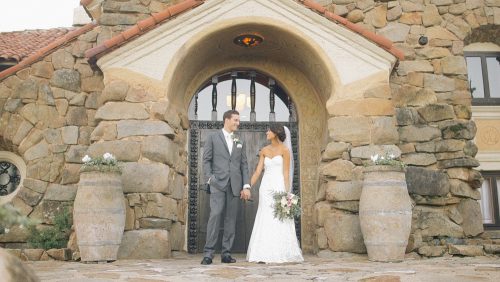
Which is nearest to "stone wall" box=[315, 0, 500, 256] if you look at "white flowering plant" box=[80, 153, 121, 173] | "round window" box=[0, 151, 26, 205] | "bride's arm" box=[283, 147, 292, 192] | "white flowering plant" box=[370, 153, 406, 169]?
"white flowering plant" box=[370, 153, 406, 169]

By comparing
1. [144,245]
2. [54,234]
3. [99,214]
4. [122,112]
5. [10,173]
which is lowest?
[144,245]

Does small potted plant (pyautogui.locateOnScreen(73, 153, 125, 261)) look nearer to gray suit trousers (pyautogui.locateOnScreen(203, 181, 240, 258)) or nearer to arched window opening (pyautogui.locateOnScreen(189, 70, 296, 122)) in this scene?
gray suit trousers (pyautogui.locateOnScreen(203, 181, 240, 258))

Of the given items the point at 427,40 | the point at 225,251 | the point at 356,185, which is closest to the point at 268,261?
the point at 225,251

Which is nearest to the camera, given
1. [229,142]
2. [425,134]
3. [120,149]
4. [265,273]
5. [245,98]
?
[265,273]

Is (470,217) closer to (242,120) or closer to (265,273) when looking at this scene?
(242,120)

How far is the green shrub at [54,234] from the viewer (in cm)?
690

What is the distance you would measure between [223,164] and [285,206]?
101 cm

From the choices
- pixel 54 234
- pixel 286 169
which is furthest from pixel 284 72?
pixel 54 234

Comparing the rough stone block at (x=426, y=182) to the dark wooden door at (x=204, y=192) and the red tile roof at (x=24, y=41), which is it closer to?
the dark wooden door at (x=204, y=192)

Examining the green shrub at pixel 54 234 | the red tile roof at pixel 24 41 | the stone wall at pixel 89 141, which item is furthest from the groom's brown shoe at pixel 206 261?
the red tile roof at pixel 24 41

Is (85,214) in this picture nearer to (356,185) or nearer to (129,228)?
(129,228)

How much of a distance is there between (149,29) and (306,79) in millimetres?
2833

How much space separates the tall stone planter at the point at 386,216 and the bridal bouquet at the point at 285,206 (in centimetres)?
89

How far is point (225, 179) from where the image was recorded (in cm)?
571
